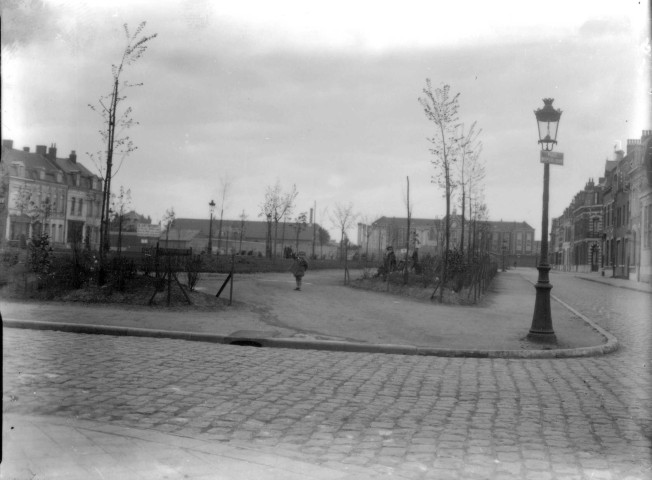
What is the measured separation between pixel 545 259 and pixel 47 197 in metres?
12.4

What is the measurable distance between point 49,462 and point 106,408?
152cm

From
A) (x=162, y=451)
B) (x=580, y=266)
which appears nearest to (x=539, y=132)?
(x=162, y=451)

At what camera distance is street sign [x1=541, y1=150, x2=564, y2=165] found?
→ 1084 centimetres

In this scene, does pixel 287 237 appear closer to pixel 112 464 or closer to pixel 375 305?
pixel 375 305

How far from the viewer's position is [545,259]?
10945mm

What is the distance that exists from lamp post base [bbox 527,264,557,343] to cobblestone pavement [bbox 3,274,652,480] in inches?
54.0

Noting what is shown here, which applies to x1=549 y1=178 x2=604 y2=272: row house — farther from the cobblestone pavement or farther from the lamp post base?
the cobblestone pavement

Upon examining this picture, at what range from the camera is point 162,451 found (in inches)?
166

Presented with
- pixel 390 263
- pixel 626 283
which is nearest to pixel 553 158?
pixel 390 263

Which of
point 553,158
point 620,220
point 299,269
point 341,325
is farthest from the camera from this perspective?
point 620,220

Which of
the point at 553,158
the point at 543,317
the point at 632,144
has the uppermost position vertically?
the point at 632,144

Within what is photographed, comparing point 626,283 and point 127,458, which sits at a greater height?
point 626,283

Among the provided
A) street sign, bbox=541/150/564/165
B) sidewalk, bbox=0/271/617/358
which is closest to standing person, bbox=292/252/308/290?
sidewalk, bbox=0/271/617/358

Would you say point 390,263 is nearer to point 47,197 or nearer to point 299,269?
point 299,269
